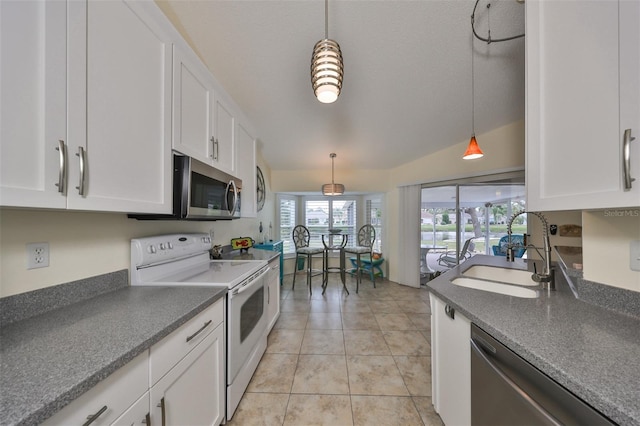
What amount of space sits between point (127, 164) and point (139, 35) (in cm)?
65

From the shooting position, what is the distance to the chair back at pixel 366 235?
441 cm

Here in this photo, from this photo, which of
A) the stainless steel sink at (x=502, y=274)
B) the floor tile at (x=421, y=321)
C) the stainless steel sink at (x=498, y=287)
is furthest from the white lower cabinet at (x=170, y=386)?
the floor tile at (x=421, y=321)

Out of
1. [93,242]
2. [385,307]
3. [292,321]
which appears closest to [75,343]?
[93,242]

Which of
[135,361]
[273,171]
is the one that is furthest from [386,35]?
[273,171]

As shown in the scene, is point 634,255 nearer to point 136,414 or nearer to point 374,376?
point 374,376

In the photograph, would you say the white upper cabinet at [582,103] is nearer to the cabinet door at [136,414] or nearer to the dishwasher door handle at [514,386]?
the dishwasher door handle at [514,386]

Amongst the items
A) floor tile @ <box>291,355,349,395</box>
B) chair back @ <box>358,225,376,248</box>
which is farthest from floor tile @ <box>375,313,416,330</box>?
chair back @ <box>358,225,376,248</box>

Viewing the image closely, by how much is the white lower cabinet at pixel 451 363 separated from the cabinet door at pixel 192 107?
5.99 ft

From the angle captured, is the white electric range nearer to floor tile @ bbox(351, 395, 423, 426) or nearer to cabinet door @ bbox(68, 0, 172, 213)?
cabinet door @ bbox(68, 0, 172, 213)

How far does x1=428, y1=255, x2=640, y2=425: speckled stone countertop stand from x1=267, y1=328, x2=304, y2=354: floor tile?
64.0 inches

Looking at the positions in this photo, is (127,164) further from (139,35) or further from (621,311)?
(621,311)

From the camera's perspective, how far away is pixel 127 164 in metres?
1.03

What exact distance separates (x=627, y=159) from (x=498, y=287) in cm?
99

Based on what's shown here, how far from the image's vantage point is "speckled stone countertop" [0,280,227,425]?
509 mm
